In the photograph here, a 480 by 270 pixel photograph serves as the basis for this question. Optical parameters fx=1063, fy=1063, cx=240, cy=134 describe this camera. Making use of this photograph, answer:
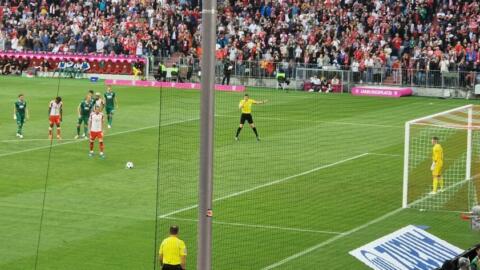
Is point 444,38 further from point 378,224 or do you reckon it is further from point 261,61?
point 378,224

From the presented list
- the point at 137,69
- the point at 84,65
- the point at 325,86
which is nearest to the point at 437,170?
the point at 325,86

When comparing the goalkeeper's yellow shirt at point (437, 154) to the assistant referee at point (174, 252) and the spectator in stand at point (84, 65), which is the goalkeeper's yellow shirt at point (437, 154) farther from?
the spectator in stand at point (84, 65)

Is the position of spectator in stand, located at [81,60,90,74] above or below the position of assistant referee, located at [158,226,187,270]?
above

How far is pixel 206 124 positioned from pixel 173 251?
6720 mm

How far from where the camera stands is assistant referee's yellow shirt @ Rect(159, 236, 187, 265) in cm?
1831

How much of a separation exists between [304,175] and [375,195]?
10.2 feet

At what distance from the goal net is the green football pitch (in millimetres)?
625

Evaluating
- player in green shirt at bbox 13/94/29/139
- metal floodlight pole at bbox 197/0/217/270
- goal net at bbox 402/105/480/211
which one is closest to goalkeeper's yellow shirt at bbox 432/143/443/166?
A: goal net at bbox 402/105/480/211

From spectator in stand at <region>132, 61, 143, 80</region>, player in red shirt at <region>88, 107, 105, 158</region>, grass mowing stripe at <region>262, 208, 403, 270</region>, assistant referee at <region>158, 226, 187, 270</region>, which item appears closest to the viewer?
assistant referee at <region>158, 226, 187, 270</region>

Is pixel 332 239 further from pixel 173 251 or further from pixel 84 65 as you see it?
pixel 84 65

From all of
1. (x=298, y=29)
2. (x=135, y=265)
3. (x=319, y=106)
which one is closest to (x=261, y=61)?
(x=298, y=29)

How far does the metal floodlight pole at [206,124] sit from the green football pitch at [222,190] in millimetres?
6627

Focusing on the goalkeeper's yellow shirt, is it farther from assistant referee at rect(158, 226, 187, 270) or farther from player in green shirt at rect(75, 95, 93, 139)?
player in green shirt at rect(75, 95, 93, 139)

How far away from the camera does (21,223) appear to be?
24875mm
